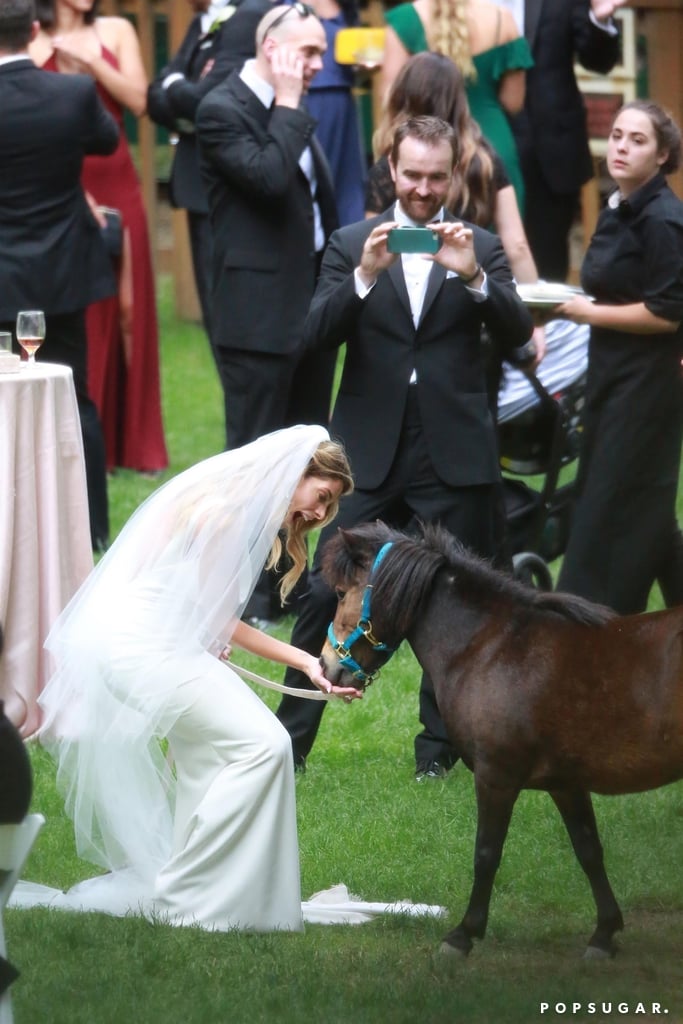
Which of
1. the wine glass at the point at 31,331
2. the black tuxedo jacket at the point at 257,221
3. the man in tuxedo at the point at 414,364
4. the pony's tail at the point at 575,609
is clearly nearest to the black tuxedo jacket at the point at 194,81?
the black tuxedo jacket at the point at 257,221

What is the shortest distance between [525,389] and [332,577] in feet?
9.58

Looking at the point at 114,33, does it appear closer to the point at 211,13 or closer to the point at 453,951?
the point at 211,13

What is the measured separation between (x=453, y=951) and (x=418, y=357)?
200 centimetres

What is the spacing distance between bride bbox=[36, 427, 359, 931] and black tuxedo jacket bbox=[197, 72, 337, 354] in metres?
2.48

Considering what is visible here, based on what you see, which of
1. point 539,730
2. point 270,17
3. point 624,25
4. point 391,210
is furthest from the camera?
point 624,25

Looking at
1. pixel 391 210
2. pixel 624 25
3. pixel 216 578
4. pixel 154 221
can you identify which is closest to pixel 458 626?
pixel 216 578

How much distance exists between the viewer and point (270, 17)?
7.20 meters

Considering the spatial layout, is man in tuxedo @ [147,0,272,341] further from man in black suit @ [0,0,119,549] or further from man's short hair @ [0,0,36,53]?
man's short hair @ [0,0,36,53]

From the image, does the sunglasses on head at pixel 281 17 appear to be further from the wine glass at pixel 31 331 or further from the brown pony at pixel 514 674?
the brown pony at pixel 514 674

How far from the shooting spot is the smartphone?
539cm

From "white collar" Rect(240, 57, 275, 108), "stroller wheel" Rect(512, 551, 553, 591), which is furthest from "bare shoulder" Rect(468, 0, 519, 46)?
"stroller wheel" Rect(512, 551, 553, 591)

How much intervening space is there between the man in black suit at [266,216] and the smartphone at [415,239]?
1.94 metres

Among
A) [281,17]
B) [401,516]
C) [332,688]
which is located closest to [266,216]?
[281,17]

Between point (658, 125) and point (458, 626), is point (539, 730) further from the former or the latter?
point (658, 125)
